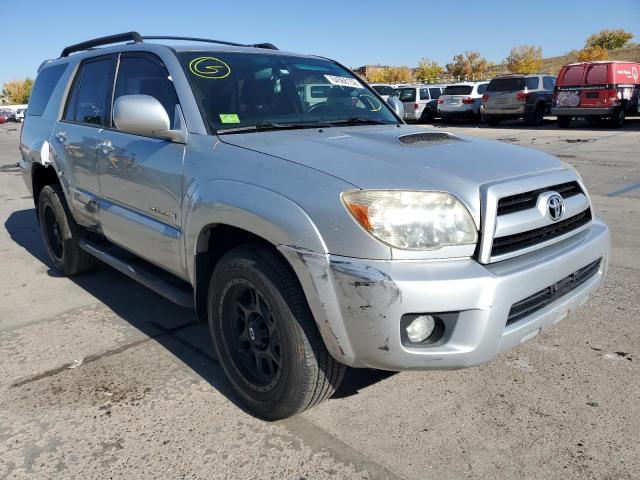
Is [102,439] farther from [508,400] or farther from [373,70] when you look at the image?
[373,70]

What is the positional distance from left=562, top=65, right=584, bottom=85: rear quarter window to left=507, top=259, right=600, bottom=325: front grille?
661 inches

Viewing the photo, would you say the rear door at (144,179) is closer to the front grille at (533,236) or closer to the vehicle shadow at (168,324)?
the vehicle shadow at (168,324)

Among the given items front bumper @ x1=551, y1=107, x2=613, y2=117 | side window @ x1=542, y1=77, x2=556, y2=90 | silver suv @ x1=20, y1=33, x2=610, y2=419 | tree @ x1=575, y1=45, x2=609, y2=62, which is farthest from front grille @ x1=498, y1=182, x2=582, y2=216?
tree @ x1=575, y1=45, x2=609, y2=62

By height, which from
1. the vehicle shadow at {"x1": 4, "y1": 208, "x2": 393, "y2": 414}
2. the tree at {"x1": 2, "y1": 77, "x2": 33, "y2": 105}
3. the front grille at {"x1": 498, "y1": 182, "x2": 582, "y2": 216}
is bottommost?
the vehicle shadow at {"x1": 4, "y1": 208, "x2": 393, "y2": 414}

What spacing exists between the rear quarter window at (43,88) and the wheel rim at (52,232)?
900mm

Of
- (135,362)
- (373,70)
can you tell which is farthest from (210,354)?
(373,70)

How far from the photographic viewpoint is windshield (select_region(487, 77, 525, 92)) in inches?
765

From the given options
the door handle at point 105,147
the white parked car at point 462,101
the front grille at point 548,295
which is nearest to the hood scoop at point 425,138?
the front grille at point 548,295

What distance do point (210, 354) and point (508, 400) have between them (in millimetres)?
1756

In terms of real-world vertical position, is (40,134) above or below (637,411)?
above

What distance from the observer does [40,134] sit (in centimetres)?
476

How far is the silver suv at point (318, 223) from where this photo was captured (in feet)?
6.99

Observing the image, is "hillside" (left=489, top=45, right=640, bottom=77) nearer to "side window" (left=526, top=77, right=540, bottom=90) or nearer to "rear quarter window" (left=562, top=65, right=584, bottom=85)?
"side window" (left=526, top=77, right=540, bottom=90)

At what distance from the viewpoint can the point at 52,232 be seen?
5039mm
